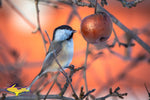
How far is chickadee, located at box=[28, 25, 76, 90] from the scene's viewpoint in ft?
3.92

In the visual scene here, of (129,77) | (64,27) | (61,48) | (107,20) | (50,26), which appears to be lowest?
(129,77)

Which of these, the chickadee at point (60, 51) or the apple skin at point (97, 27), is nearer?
the apple skin at point (97, 27)

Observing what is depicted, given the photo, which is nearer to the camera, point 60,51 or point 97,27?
point 97,27

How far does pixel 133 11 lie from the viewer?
11.1 ft

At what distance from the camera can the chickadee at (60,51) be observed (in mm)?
1196

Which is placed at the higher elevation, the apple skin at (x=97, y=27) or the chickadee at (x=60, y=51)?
the apple skin at (x=97, y=27)

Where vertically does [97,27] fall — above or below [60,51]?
above

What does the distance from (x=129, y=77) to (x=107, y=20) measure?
230 centimetres

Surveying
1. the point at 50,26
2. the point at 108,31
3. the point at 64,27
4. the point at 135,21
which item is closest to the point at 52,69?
the point at 64,27

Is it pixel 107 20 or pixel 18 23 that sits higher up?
pixel 107 20

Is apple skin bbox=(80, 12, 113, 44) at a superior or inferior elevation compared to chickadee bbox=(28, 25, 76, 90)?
superior

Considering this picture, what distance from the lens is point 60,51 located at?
1285mm

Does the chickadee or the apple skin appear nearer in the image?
the apple skin

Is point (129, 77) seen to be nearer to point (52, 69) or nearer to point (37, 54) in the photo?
point (37, 54)
